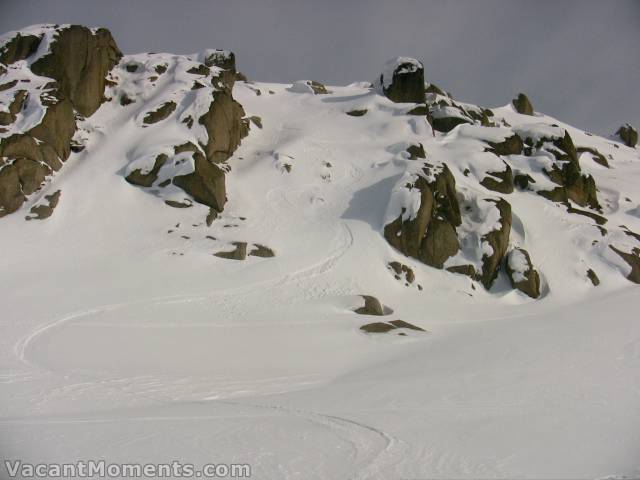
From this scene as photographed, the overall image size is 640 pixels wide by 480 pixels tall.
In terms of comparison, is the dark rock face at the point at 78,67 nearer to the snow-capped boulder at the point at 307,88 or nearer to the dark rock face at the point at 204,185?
the dark rock face at the point at 204,185

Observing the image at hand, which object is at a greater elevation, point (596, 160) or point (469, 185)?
point (596, 160)

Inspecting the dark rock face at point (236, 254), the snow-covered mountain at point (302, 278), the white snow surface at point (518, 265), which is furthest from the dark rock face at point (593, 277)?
the dark rock face at point (236, 254)

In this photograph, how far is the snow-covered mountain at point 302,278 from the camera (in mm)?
6992

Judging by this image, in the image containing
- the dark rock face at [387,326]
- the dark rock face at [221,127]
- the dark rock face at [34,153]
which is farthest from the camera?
the dark rock face at [221,127]

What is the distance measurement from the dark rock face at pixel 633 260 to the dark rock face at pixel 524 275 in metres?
6.39

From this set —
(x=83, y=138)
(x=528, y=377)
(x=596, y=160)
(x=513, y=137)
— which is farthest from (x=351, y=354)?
(x=596, y=160)

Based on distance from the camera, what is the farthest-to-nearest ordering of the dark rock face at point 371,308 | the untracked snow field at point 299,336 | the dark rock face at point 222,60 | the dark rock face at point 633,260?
the dark rock face at point 222,60
the dark rock face at point 633,260
the dark rock face at point 371,308
the untracked snow field at point 299,336

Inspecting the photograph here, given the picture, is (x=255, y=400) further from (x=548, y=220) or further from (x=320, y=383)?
(x=548, y=220)

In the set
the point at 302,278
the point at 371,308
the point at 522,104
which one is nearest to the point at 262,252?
the point at 302,278

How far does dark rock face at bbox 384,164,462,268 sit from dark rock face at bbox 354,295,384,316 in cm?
572

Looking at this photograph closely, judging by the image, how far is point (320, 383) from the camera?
11289 mm

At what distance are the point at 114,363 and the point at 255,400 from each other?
480cm

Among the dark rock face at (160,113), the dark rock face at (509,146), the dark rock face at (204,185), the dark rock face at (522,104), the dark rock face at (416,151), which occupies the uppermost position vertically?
the dark rock face at (522,104)

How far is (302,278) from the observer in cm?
2086
